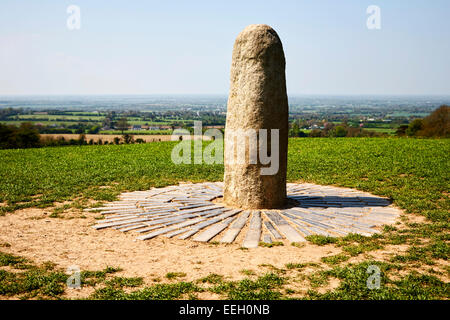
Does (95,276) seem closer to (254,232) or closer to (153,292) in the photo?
(153,292)

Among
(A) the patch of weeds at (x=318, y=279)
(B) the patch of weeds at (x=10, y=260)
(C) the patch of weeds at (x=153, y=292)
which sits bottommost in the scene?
(A) the patch of weeds at (x=318, y=279)

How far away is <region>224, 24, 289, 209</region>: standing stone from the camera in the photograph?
7.08 metres

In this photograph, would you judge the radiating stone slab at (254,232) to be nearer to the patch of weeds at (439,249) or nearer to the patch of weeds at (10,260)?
the patch of weeds at (439,249)

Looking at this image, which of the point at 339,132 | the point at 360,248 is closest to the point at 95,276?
the point at 360,248

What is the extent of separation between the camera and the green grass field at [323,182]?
4.06 metres

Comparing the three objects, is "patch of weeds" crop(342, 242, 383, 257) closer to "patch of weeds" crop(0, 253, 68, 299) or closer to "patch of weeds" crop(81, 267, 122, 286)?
"patch of weeds" crop(81, 267, 122, 286)

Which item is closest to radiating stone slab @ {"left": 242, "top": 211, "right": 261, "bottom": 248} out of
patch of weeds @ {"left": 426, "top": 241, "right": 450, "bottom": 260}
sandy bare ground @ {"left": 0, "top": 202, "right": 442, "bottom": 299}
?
sandy bare ground @ {"left": 0, "top": 202, "right": 442, "bottom": 299}

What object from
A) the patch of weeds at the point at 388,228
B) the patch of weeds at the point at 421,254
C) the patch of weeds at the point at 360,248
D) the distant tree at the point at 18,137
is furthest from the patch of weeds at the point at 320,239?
the distant tree at the point at 18,137

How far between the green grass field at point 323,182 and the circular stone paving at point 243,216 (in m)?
0.54

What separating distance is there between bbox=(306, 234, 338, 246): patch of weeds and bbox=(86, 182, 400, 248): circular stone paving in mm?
173

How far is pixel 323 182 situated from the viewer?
10336 mm

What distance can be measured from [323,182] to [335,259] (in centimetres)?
565

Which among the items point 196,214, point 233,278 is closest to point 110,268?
point 233,278
